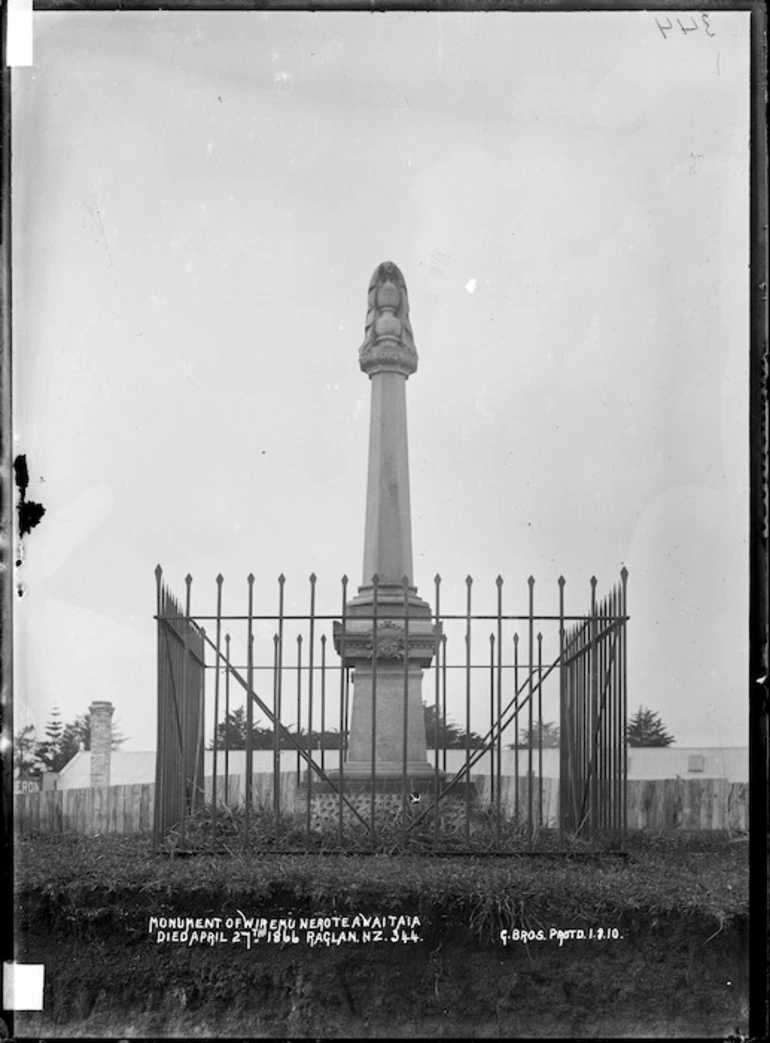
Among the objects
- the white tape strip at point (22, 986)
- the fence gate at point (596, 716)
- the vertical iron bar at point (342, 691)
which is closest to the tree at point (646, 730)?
the fence gate at point (596, 716)

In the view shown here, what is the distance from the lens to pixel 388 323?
A: 26.9 feet

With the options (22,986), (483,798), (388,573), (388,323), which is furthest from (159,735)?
(483,798)

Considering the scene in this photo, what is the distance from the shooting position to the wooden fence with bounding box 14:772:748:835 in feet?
33.0

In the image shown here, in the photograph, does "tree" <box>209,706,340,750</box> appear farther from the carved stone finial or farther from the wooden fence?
the carved stone finial

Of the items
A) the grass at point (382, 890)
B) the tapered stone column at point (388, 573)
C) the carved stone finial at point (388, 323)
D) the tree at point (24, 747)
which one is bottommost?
the grass at point (382, 890)

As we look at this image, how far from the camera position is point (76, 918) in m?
6.02

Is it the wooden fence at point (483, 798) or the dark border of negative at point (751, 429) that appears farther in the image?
the wooden fence at point (483, 798)

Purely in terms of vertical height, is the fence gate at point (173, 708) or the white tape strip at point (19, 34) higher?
the white tape strip at point (19, 34)

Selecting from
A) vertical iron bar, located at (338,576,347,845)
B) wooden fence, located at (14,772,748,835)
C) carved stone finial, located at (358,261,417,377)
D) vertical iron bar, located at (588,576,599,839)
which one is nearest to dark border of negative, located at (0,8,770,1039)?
vertical iron bar, located at (588,576,599,839)

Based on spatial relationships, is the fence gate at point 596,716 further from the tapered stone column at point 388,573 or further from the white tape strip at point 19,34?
the white tape strip at point 19,34

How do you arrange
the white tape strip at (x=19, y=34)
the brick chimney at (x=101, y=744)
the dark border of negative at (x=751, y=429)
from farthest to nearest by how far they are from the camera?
the brick chimney at (x=101, y=744), the white tape strip at (x=19, y=34), the dark border of negative at (x=751, y=429)

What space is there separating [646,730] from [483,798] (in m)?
4.07

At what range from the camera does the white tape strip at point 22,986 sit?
5.46 m

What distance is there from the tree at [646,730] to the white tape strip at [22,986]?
237 inches
